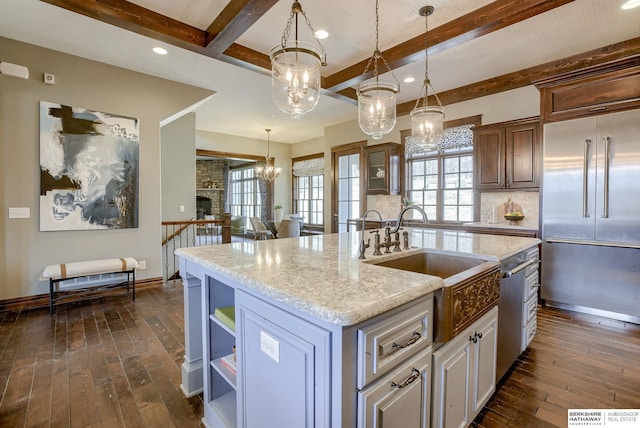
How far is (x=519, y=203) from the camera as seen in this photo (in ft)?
14.7

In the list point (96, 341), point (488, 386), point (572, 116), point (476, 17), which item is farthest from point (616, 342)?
point (96, 341)

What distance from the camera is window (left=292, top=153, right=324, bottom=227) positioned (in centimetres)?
855

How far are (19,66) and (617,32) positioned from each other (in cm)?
653

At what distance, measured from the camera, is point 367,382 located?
3.18ft

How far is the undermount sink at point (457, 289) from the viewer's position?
1.27 m

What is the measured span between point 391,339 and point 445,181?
4.81 metres

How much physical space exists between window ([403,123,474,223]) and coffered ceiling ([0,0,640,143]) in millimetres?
1089

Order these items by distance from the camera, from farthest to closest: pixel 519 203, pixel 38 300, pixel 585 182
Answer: pixel 519 203
pixel 38 300
pixel 585 182

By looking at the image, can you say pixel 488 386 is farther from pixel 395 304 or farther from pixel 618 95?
pixel 618 95

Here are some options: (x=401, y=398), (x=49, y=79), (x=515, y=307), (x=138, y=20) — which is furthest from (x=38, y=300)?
(x=515, y=307)

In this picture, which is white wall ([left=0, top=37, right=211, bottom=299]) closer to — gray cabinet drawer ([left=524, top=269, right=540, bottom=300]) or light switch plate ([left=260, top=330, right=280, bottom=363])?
light switch plate ([left=260, top=330, right=280, bottom=363])

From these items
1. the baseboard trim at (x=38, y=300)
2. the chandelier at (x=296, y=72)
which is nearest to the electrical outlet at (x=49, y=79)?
the baseboard trim at (x=38, y=300)

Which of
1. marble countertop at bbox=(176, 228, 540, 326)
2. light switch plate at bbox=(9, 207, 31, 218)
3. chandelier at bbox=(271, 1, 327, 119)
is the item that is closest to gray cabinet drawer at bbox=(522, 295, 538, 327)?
marble countertop at bbox=(176, 228, 540, 326)

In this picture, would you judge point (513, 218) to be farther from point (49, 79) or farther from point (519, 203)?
point (49, 79)
